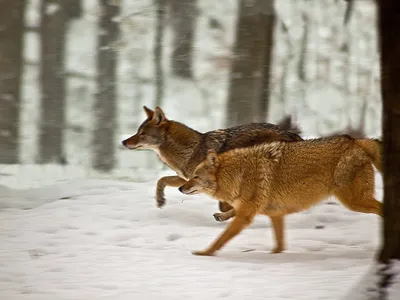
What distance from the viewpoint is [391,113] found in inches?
176

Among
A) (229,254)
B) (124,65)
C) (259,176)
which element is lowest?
(229,254)

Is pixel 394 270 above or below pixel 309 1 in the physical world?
below

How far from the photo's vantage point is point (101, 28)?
1106 centimetres

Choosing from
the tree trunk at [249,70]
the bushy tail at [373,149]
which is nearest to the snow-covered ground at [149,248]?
the bushy tail at [373,149]

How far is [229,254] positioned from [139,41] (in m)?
5.50

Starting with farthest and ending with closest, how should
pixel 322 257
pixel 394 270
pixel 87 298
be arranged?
pixel 322 257 → pixel 87 298 → pixel 394 270

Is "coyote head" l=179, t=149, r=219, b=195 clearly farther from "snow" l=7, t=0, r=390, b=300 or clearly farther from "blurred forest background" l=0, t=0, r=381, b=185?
"blurred forest background" l=0, t=0, r=381, b=185

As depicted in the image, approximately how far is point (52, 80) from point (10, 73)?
67cm

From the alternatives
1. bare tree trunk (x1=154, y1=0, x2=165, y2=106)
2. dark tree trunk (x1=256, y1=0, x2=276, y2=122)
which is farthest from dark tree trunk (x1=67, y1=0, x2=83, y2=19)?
dark tree trunk (x1=256, y1=0, x2=276, y2=122)

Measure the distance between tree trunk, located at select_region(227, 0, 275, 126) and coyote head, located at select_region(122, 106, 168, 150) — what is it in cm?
293

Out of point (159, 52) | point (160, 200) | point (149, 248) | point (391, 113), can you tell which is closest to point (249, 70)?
point (159, 52)

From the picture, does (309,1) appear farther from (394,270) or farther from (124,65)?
(394,270)

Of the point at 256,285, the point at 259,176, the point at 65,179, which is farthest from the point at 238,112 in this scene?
the point at 256,285

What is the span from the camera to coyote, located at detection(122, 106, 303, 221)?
26.4ft
